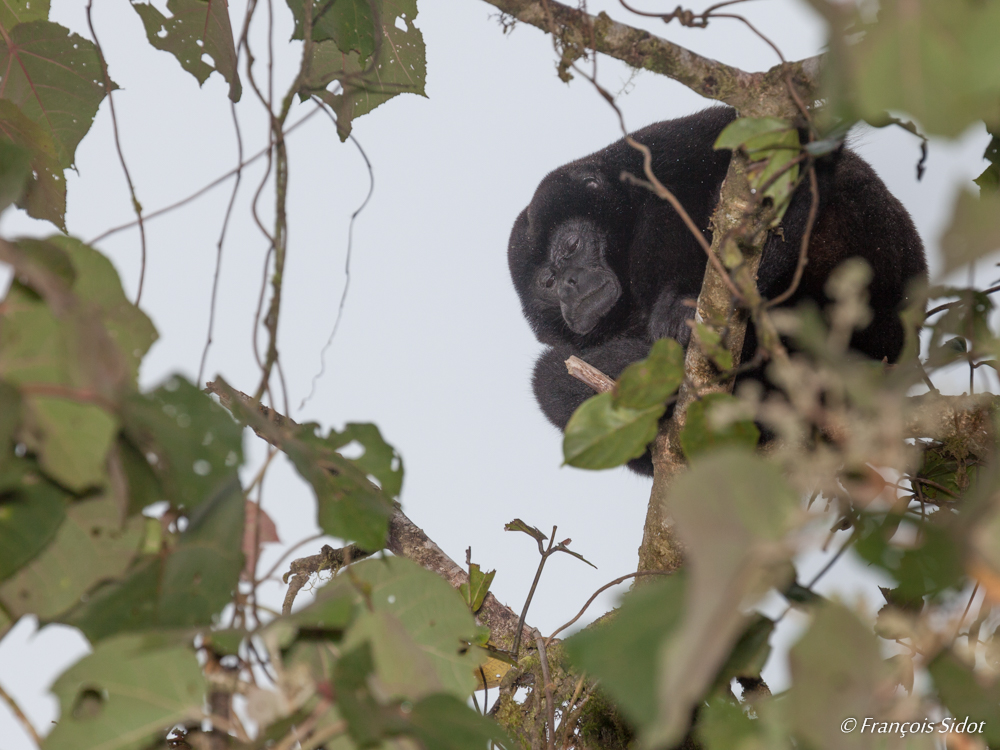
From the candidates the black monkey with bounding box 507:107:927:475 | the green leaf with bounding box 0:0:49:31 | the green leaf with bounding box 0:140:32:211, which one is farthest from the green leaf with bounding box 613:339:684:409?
the green leaf with bounding box 0:0:49:31

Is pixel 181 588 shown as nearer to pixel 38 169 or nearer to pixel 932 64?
pixel 932 64

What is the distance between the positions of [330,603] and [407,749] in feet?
0.40

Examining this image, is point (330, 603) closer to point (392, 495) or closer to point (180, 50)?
point (392, 495)

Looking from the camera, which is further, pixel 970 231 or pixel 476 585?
pixel 476 585

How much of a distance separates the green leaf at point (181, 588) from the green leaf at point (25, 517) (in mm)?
70

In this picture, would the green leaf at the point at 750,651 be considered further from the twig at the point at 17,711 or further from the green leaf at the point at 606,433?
the twig at the point at 17,711

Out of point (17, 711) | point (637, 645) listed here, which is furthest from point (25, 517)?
point (637, 645)

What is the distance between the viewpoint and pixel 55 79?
130 centimetres

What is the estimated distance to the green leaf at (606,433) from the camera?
0.78 meters

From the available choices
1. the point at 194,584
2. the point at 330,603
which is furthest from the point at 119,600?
the point at 330,603

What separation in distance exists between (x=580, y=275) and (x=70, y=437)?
2047 millimetres

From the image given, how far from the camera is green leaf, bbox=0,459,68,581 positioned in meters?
0.59

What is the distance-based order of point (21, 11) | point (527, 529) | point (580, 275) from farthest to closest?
1. point (580, 275)
2. point (527, 529)
3. point (21, 11)

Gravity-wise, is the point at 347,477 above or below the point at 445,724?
above
